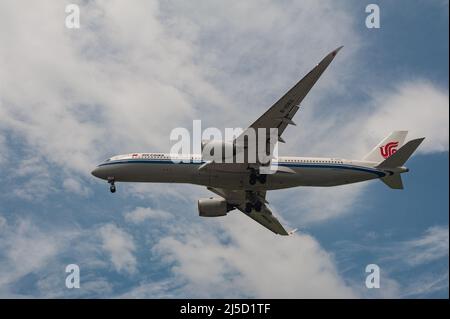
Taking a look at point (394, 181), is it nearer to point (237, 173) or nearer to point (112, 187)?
point (237, 173)

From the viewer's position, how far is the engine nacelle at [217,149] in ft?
165

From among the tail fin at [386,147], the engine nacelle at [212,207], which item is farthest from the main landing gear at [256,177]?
the tail fin at [386,147]

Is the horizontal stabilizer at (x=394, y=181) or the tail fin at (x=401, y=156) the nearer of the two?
the tail fin at (x=401, y=156)

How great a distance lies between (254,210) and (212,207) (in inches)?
155

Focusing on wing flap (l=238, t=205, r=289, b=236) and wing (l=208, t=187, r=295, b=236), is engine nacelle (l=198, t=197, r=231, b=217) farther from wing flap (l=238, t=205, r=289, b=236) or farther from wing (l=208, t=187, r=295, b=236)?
wing flap (l=238, t=205, r=289, b=236)

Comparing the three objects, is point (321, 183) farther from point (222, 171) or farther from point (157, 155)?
point (157, 155)

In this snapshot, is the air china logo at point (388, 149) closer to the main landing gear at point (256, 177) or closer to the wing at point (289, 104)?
the main landing gear at point (256, 177)

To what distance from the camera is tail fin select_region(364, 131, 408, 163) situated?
57969mm

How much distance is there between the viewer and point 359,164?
5525 centimetres

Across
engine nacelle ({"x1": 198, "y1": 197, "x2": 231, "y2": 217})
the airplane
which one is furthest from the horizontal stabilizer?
engine nacelle ({"x1": 198, "y1": 197, "x2": 231, "y2": 217})

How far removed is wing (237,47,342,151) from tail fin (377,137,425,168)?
32.6 feet

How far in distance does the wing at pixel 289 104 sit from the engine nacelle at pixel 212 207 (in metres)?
11.9
